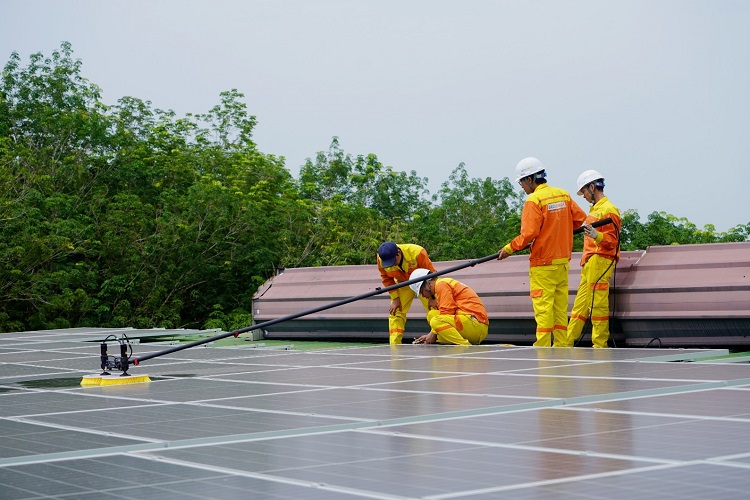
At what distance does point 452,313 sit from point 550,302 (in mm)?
1211

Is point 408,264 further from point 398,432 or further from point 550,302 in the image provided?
point 398,432

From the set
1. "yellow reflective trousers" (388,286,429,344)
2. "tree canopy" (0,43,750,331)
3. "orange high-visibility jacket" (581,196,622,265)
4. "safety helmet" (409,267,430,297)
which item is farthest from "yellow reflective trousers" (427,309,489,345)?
"tree canopy" (0,43,750,331)

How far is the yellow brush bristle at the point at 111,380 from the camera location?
9266mm

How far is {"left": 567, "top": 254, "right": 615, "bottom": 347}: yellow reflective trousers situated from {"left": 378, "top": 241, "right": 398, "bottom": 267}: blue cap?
7.37ft

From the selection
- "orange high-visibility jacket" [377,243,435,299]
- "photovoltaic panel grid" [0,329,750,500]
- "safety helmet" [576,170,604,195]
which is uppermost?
"safety helmet" [576,170,604,195]

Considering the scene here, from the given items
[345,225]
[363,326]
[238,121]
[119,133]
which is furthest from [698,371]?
[238,121]

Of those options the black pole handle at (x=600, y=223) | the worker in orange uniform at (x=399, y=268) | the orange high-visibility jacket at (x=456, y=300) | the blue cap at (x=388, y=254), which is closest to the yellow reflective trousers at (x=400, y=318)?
the worker in orange uniform at (x=399, y=268)

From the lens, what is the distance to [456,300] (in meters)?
13.5

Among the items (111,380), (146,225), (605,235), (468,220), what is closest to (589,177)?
(605,235)

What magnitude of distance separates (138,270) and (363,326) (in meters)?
13.7

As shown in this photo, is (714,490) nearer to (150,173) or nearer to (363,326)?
(363,326)

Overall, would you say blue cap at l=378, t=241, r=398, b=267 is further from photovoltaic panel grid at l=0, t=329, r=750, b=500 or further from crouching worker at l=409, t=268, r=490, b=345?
photovoltaic panel grid at l=0, t=329, r=750, b=500

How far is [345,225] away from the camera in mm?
33844

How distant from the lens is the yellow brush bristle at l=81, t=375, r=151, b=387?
9266mm
